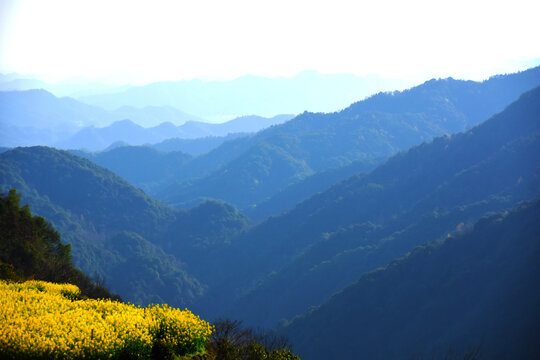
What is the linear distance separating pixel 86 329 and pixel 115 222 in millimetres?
158298

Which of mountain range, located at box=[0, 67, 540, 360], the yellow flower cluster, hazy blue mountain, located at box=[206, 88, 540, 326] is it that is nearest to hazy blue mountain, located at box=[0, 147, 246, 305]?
mountain range, located at box=[0, 67, 540, 360]

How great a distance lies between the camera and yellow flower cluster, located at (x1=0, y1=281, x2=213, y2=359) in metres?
10.6

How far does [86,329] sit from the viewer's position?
37.4 ft

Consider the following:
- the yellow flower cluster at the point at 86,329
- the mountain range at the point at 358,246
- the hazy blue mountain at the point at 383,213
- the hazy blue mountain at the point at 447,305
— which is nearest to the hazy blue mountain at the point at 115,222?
the mountain range at the point at 358,246

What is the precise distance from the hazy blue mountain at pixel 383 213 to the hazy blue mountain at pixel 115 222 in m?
14.1

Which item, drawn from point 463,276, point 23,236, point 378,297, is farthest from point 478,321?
point 23,236

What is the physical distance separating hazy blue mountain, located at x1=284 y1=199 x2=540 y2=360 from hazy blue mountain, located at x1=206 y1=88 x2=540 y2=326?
61.7 feet

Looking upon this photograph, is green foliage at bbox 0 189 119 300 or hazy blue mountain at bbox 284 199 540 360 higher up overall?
green foliage at bbox 0 189 119 300

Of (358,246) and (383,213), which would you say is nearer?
(358,246)

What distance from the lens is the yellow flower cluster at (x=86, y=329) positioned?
10609mm

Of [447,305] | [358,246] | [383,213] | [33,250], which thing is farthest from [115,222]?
[33,250]

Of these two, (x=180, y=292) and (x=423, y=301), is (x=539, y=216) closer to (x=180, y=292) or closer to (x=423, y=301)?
(x=423, y=301)

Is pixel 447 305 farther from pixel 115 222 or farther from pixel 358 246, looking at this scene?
pixel 115 222

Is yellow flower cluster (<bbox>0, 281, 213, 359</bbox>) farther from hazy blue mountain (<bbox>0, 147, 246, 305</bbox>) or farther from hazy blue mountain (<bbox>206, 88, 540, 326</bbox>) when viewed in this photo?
hazy blue mountain (<bbox>0, 147, 246, 305</bbox>)
